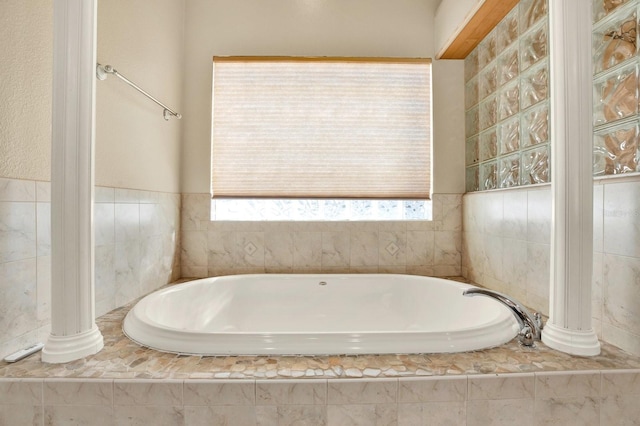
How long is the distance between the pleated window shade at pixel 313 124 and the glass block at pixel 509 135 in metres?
A: 0.53

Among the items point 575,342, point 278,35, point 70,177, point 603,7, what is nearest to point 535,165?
point 603,7

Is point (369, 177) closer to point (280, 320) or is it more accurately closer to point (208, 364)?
point (280, 320)

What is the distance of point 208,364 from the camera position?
989 mm

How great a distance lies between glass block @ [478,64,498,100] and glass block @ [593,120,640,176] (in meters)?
0.85

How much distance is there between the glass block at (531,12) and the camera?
1.55 metres

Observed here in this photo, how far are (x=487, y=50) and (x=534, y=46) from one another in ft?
1.45

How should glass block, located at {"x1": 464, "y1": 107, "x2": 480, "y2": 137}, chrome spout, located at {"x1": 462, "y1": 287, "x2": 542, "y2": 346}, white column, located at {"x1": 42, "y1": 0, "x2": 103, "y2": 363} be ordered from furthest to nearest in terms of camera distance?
glass block, located at {"x1": 464, "y1": 107, "x2": 480, "y2": 137} → chrome spout, located at {"x1": 462, "y1": 287, "x2": 542, "y2": 346} → white column, located at {"x1": 42, "y1": 0, "x2": 103, "y2": 363}

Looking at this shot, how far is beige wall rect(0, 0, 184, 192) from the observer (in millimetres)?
1053

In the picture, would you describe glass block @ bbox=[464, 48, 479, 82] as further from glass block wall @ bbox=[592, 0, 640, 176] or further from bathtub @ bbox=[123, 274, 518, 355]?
bathtub @ bbox=[123, 274, 518, 355]

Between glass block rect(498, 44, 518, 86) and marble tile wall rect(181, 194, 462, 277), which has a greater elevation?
glass block rect(498, 44, 518, 86)

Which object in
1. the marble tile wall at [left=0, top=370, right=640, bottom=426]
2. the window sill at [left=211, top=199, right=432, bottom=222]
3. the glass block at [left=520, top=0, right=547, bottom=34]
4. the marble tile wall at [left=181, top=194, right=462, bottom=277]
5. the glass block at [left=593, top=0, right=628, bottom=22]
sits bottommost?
the marble tile wall at [left=0, top=370, right=640, bottom=426]

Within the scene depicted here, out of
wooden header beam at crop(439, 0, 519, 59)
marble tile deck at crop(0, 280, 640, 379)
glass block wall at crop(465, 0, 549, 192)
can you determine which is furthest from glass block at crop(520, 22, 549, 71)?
marble tile deck at crop(0, 280, 640, 379)

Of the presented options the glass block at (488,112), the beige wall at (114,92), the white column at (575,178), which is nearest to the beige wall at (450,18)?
the glass block at (488,112)

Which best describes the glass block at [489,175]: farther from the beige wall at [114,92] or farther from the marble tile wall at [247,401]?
the beige wall at [114,92]
